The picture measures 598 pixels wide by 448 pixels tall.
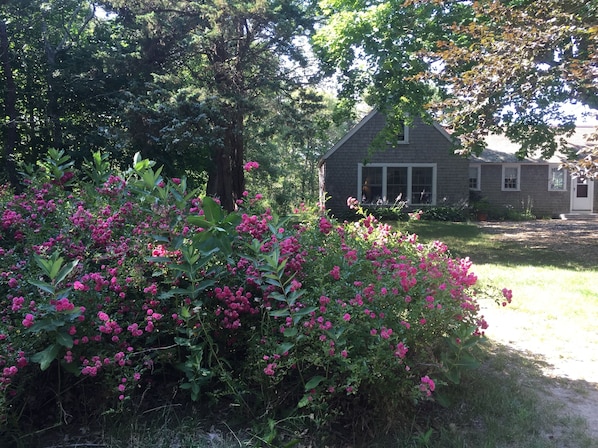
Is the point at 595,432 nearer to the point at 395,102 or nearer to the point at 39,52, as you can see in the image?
the point at 395,102

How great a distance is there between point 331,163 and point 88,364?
1987cm

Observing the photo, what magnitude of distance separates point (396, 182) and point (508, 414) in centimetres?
1934

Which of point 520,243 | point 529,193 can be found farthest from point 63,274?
point 529,193

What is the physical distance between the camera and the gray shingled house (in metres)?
21.5

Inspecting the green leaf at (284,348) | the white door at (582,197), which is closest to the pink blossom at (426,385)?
the green leaf at (284,348)

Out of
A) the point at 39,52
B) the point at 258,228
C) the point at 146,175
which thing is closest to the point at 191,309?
the point at 258,228

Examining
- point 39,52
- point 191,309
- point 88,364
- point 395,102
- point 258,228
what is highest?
point 39,52

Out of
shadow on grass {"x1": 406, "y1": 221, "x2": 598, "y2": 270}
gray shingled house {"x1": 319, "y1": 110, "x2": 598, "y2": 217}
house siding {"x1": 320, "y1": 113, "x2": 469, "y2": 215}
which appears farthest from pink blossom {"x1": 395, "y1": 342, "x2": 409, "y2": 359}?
house siding {"x1": 320, "y1": 113, "x2": 469, "y2": 215}

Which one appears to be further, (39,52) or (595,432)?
(39,52)

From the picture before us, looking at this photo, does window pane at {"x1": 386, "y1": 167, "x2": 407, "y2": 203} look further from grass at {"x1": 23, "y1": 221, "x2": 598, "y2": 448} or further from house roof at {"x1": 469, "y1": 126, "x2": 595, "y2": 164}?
grass at {"x1": 23, "y1": 221, "x2": 598, "y2": 448}

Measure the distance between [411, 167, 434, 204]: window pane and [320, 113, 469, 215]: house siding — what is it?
37 centimetres

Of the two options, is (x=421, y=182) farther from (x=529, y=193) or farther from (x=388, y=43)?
(x=388, y=43)

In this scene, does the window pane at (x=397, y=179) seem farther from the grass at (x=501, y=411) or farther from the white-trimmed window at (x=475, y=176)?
the grass at (x=501, y=411)

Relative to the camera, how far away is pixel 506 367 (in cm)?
399
